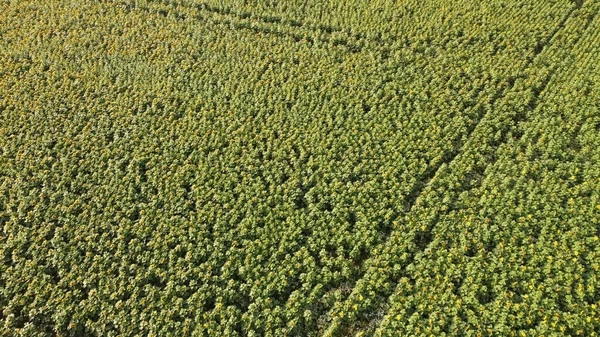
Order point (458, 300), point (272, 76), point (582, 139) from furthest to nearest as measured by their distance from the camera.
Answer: point (272, 76)
point (582, 139)
point (458, 300)

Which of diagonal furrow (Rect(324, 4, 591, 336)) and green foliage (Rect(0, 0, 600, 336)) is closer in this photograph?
diagonal furrow (Rect(324, 4, 591, 336))

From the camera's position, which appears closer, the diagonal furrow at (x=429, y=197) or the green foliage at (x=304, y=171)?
the diagonal furrow at (x=429, y=197)

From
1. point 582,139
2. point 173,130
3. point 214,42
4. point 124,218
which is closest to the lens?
point 124,218

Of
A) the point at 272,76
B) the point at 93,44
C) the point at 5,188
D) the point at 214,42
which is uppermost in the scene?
the point at 93,44

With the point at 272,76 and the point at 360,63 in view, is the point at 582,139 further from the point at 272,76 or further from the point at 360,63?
the point at 272,76

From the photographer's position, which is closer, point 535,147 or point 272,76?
point 535,147

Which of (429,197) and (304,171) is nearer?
(429,197)

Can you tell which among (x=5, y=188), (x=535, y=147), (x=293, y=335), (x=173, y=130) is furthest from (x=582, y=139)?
(x=5, y=188)

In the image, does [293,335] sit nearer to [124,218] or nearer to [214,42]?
[124,218]

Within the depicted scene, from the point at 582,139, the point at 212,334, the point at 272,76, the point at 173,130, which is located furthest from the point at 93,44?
the point at 582,139

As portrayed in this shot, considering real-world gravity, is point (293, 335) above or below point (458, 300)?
above

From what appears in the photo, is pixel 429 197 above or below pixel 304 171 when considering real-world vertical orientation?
below
